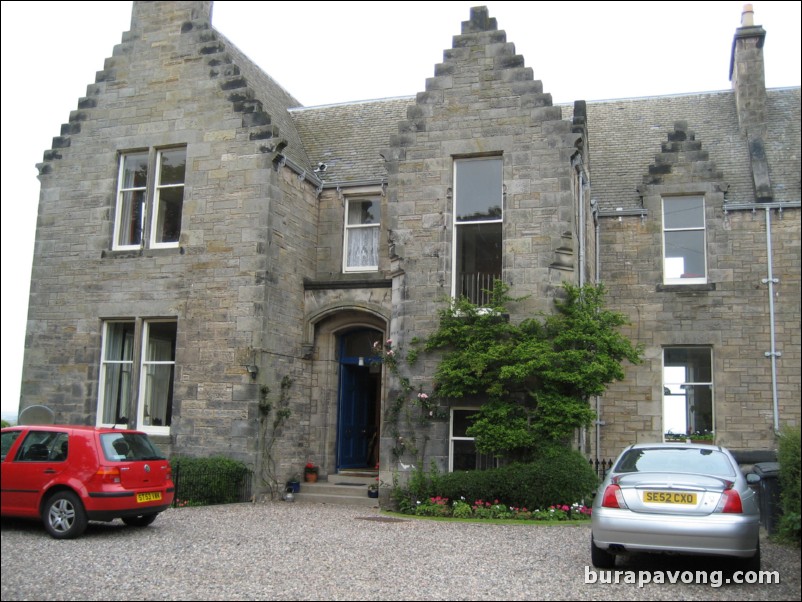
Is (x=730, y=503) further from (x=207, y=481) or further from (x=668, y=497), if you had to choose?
(x=207, y=481)

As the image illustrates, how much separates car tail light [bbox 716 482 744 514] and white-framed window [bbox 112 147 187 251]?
12550 millimetres

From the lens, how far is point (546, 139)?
1581 centimetres

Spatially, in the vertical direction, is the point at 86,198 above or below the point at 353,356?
above

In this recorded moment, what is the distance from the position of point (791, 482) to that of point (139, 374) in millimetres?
12709

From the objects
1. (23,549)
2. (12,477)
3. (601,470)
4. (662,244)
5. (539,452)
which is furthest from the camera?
(662,244)

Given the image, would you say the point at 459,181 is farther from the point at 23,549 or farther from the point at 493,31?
the point at 23,549

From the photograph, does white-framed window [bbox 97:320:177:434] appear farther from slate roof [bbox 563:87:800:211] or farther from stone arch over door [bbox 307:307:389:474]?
slate roof [bbox 563:87:800:211]

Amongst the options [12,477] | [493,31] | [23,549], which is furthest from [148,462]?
[493,31]

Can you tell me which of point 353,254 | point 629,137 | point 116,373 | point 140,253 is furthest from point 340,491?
point 629,137

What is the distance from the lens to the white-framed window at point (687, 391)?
59.9 ft

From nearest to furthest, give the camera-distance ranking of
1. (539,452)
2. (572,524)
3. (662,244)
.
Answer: (572,524), (539,452), (662,244)

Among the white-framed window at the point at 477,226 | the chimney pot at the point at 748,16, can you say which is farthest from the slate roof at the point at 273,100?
the chimney pot at the point at 748,16

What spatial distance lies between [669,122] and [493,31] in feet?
25.3

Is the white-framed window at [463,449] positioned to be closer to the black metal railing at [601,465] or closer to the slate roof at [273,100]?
the black metal railing at [601,465]
